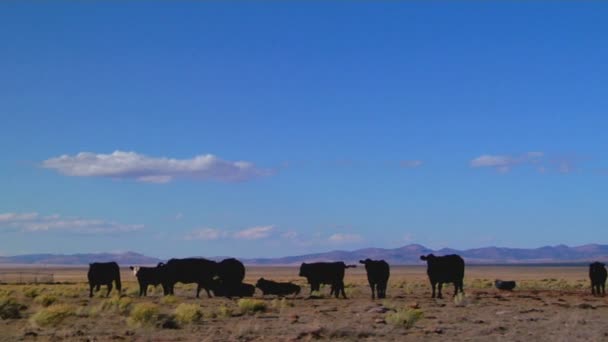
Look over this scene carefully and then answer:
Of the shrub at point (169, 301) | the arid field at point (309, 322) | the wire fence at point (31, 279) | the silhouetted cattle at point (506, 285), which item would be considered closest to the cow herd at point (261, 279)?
the shrub at point (169, 301)

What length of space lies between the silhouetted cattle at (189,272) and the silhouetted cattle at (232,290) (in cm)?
65

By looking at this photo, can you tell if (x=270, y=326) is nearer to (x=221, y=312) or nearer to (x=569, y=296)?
Answer: (x=221, y=312)

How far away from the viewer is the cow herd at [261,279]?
36.7 metres

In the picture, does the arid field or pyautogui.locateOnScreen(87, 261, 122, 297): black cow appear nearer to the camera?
the arid field

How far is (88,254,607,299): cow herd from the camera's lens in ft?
120

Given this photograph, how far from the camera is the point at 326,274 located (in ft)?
123

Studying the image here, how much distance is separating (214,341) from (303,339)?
211 centimetres

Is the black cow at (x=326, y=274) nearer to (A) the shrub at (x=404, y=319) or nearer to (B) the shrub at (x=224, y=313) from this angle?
(B) the shrub at (x=224, y=313)

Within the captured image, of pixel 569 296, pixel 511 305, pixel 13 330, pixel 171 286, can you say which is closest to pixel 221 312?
pixel 13 330

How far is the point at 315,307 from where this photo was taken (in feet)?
96.9

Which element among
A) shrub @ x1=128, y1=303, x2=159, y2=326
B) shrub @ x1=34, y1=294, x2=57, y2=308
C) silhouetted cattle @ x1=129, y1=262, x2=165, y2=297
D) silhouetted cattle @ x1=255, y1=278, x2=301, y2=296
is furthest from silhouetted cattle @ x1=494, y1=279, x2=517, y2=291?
shrub @ x1=128, y1=303, x2=159, y2=326

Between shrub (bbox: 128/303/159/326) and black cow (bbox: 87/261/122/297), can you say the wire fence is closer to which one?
black cow (bbox: 87/261/122/297)

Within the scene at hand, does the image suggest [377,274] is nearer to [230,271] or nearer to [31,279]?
[230,271]

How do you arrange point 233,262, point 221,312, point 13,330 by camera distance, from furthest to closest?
1. point 233,262
2. point 221,312
3. point 13,330
